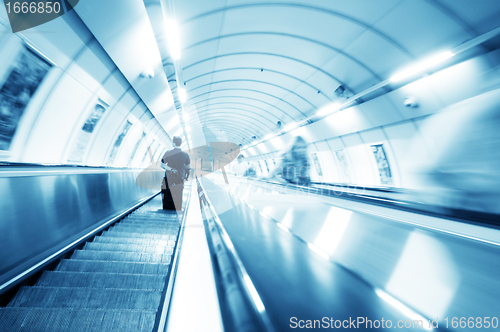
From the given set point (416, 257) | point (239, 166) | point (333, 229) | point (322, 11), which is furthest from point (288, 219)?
point (239, 166)

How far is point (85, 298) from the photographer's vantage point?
80.4 inches

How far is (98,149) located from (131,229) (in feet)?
10.7

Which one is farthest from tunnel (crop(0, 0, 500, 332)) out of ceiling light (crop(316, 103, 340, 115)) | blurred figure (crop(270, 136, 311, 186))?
blurred figure (crop(270, 136, 311, 186))

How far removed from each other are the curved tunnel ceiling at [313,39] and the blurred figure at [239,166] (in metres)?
30.2

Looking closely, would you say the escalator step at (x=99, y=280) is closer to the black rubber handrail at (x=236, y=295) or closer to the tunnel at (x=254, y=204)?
the tunnel at (x=254, y=204)

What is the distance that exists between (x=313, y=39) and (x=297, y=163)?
5.58 meters

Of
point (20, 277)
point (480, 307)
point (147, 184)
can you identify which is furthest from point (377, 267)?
point (147, 184)

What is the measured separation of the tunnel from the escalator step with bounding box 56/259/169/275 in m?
0.02

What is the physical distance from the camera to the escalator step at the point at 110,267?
108 inches

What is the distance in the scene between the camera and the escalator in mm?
1606

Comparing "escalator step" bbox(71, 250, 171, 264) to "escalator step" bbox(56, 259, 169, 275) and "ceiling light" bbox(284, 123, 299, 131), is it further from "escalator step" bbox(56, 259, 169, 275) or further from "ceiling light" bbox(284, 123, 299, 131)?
"ceiling light" bbox(284, 123, 299, 131)

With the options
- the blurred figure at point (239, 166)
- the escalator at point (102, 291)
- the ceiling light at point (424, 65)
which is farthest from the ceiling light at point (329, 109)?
the blurred figure at point (239, 166)

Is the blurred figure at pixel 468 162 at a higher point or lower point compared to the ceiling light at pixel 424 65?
lower

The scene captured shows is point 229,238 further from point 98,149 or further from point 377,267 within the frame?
point 98,149
